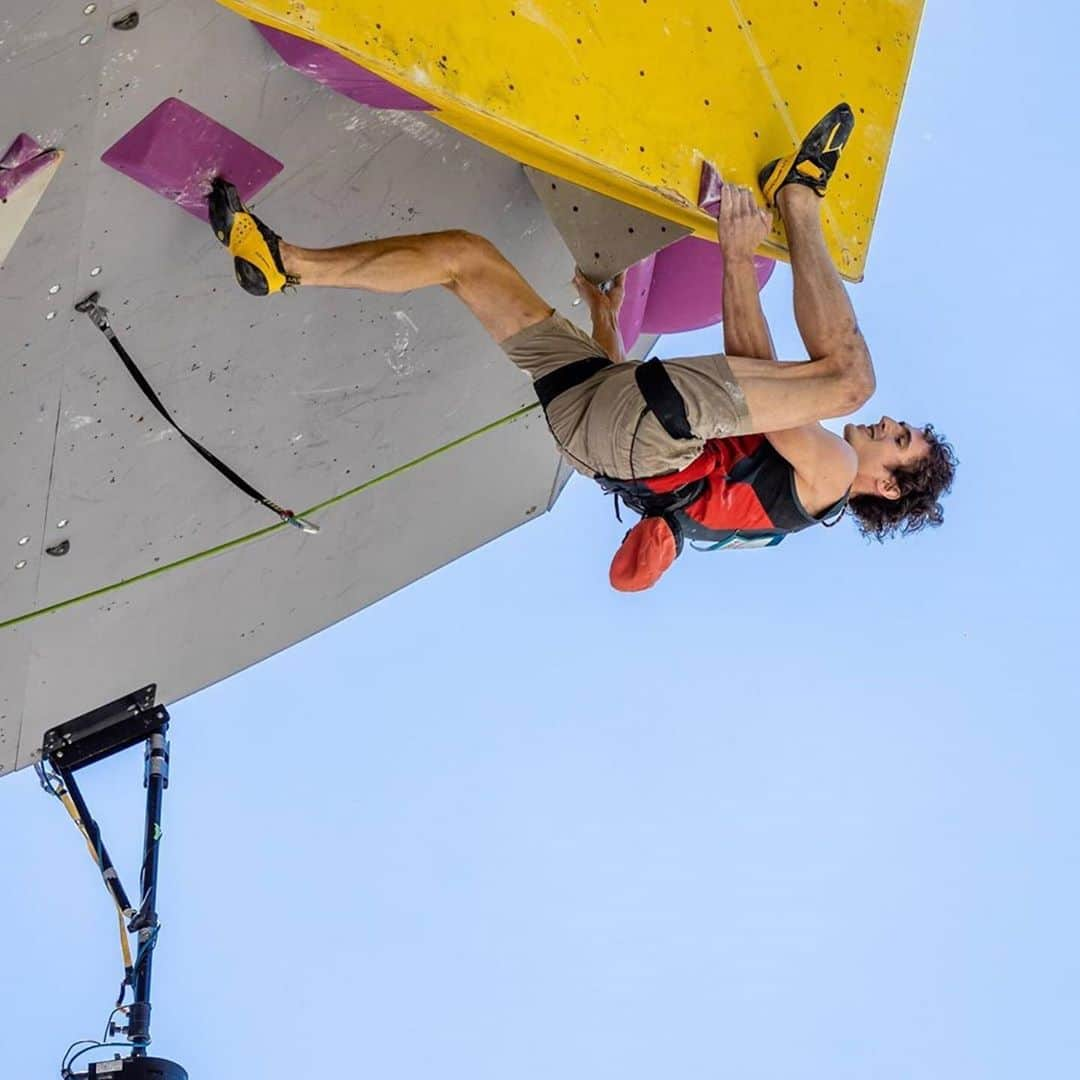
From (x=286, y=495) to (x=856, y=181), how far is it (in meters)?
1.46

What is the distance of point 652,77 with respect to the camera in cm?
299

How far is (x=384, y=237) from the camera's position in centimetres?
326

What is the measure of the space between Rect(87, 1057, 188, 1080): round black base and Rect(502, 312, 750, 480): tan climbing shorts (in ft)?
5.34

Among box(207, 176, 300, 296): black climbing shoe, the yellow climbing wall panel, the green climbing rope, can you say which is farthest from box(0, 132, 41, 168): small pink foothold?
the green climbing rope

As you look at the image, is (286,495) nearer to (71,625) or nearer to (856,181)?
(71,625)

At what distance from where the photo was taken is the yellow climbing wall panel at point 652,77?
2531mm

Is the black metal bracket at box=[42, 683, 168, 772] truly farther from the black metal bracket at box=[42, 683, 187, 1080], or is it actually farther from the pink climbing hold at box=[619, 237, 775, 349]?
the pink climbing hold at box=[619, 237, 775, 349]

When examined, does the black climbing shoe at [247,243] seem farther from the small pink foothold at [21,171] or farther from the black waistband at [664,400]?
the black waistband at [664,400]

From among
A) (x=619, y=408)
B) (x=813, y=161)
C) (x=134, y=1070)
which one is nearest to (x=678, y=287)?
(x=813, y=161)

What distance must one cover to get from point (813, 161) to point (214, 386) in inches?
51.4

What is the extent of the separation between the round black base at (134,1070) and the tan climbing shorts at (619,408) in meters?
1.63

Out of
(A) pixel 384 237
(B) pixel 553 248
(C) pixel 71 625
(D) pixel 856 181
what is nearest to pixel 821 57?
(D) pixel 856 181

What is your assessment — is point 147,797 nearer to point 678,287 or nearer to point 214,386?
point 214,386

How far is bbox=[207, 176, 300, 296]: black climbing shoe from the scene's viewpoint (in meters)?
2.87
